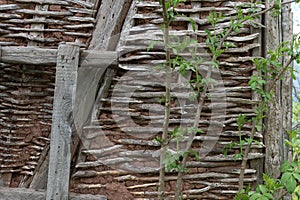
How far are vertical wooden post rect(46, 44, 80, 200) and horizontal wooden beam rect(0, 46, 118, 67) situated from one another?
0.05 m

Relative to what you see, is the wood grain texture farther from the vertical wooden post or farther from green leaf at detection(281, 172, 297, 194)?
the vertical wooden post

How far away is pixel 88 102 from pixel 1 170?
0.66m

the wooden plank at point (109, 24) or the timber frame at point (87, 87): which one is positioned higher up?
the wooden plank at point (109, 24)

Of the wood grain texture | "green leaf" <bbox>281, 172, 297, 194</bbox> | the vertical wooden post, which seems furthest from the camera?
the wood grain texture

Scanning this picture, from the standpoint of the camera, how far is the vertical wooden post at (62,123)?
1970 millimetres

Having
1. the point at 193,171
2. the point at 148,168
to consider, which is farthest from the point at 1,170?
the point at 193,171

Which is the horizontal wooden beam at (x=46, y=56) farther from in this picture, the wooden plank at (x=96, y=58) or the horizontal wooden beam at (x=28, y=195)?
the horizontal wooden beam at (x=28, y=195)

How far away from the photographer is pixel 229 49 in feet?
6.95

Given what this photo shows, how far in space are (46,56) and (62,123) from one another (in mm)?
375

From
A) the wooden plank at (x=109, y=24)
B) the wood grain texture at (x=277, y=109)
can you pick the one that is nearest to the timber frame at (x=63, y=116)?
the wooden plank at (x=109, y=24)

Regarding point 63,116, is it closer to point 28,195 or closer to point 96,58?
point 96,58

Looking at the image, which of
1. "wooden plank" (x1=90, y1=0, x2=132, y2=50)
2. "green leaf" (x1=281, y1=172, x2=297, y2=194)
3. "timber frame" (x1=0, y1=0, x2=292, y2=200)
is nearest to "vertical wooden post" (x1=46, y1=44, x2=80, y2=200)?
"timber frame" (x1=0, y1=0, x2=292, y2=200)

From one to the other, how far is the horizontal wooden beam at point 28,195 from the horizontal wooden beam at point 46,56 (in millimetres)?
691

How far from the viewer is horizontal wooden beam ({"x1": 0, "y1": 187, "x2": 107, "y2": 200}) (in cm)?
198
